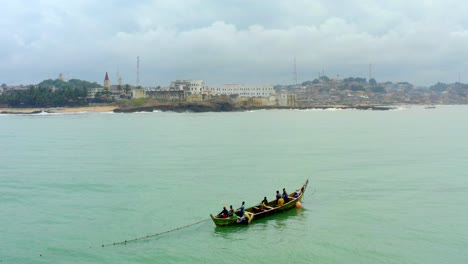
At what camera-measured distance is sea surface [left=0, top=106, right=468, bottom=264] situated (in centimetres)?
1908

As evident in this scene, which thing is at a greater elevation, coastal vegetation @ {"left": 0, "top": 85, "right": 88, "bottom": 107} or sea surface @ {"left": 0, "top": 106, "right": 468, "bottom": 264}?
coastal vegetation @ {"left": 0, "top": 85, "right": 88, "bottom": 107}

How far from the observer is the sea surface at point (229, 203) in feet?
62.6

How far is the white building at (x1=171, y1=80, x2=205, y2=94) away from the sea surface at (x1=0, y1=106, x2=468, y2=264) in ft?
431

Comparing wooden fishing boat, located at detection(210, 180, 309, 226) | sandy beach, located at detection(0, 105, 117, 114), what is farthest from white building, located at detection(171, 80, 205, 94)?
wooden fishing boat, located at detection(210, 180, 309, 226)

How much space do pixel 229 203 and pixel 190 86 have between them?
517 feet

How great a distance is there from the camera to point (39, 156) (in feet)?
149

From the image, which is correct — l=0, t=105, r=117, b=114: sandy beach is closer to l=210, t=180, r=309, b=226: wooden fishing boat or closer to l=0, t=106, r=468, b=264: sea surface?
l=0, t=106, r=468, b=264: sea surface

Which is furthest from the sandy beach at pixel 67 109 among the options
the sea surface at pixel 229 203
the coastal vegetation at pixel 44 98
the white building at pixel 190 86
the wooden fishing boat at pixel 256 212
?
Result: the wooden fishing boat at pixel 256 212

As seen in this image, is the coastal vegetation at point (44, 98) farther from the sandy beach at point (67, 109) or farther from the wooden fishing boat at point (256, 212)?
the wooden fishing boat at point (256, 212)

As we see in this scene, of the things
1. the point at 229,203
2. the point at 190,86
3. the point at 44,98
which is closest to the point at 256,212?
the point at 229,203

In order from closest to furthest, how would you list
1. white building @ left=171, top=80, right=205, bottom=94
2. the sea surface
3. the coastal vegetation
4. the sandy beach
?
the sea surface, the sandy beach, the coastal vegetation, white building @ left=171, top=80, right=205, bottom=94

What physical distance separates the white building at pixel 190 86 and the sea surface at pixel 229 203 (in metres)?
131

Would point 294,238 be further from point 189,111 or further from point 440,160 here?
point 189,111

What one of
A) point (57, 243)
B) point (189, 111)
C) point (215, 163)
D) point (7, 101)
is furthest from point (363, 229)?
point (7, 101)
